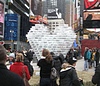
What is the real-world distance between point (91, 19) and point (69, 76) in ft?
238

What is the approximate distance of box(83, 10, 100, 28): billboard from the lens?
77.5 meters

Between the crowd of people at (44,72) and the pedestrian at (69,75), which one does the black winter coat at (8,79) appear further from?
the pedestrian at (69,75)

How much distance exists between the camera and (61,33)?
62.7 ft

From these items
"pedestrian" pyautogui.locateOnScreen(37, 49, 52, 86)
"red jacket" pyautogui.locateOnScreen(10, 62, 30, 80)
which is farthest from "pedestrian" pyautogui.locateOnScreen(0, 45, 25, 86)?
"pedestrian" pyautogui.locateOnScreen(37, 49, 52, 86)

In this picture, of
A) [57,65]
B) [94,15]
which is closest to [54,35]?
[57,65]

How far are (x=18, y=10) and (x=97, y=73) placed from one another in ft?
247

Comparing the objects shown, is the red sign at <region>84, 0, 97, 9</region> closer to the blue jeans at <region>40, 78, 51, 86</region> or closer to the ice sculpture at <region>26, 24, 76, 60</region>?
the ice sculpture at <region>26, 24, 76, 60</region>

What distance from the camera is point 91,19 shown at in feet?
255

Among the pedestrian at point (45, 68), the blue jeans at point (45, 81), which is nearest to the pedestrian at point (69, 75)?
the pedestrian at point (45, 68)

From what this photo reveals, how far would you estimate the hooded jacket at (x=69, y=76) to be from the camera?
6.16 m

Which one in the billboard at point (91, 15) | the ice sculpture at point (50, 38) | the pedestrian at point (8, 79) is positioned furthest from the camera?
the billboard at point (91, 15)

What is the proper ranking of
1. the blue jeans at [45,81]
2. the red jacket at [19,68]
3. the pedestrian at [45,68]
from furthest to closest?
the blue jeans at [45,81] < the pedestrian at [45,68] < the red jacket at [19,68]

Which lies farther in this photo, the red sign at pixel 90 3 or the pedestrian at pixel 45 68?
the red sign at pixel 90 3

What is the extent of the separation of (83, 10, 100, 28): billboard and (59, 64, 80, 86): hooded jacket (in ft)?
235
